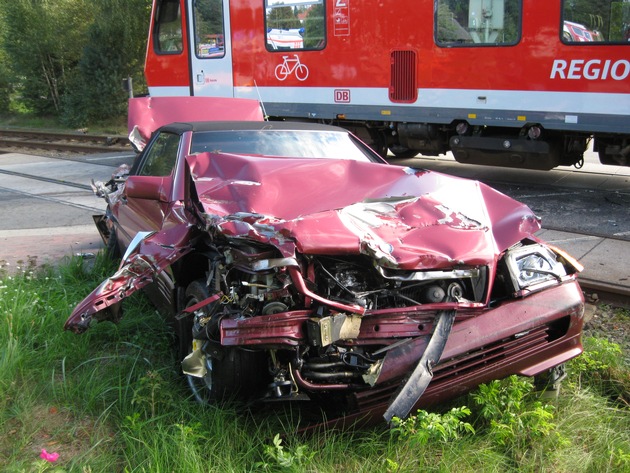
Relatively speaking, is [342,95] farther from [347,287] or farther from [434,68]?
[347,287]

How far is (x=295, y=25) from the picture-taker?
10.9m

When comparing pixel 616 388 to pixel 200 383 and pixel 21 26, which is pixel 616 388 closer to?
pixel 200 383

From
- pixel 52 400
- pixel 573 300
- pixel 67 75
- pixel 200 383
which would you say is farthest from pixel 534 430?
pixel 67 75

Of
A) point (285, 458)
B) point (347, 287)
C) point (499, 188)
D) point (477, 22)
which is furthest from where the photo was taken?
point (499, 188)

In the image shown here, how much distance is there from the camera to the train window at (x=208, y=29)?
468 inches

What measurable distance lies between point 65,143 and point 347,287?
16.4m

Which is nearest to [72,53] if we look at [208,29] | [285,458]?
[208,29]

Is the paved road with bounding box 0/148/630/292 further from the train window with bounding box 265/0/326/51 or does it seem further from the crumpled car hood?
the train window with bounding box 265/0/326/51

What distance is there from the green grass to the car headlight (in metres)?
0.58

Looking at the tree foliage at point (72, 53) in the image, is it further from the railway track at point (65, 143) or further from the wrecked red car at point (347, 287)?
the wrecked red car at point (347, 287)

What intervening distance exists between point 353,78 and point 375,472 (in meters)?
8.27

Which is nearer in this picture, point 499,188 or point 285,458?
point 285,458

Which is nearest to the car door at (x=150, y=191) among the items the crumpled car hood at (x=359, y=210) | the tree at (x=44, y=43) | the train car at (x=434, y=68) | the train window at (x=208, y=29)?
the crumpled car hood at (x=359, y=210)

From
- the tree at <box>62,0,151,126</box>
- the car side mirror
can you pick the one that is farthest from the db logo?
the tree at <box>62,0,151,126</box>
